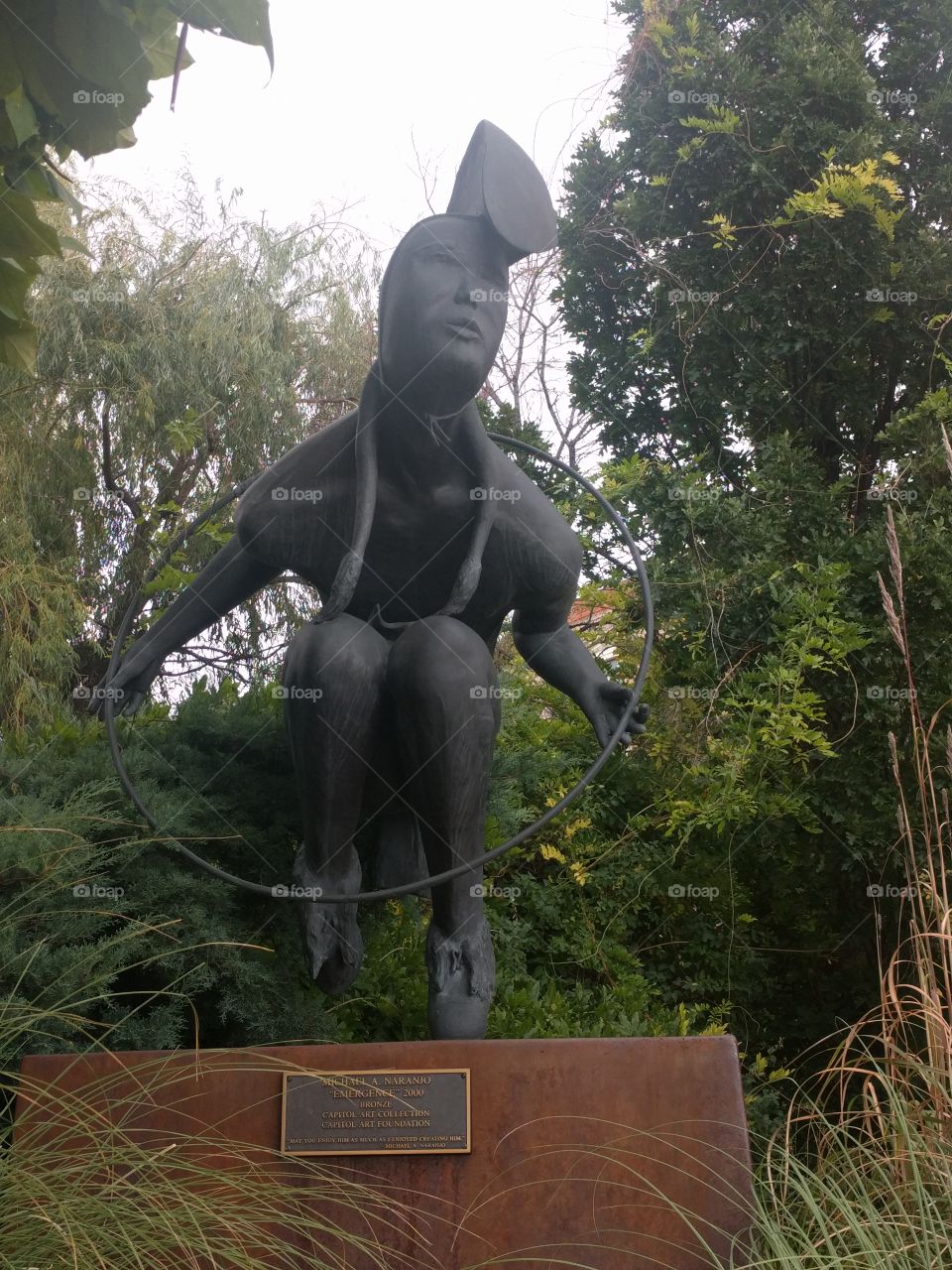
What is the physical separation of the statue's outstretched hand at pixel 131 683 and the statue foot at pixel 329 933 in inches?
24.4

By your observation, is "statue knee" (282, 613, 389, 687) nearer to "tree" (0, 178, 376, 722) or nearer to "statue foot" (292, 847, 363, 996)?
"statue foot" (292, 847, 363, 996)

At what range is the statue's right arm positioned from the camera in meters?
3.24

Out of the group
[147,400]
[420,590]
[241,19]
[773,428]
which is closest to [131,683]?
[420,590]

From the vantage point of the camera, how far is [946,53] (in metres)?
6.84

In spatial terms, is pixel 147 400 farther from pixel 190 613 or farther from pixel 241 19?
pixel 241 19

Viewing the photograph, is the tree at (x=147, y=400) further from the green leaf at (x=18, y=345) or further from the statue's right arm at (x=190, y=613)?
the green leaf at (x=18, y=345)

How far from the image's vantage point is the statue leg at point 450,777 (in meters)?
2.96

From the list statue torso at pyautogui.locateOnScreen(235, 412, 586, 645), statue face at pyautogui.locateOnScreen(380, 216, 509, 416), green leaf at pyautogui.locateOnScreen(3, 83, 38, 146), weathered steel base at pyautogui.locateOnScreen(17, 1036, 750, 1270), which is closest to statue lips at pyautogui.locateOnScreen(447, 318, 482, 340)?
statue face at pyautogui.locateOnScreen(380, 216, 509, 416)

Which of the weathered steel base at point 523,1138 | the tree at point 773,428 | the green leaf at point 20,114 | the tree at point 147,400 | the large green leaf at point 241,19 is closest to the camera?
the large green leaf at point 241,19

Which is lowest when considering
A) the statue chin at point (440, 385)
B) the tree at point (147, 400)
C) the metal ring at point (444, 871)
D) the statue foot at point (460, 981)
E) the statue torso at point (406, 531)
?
the statue foot at point (460, 981)

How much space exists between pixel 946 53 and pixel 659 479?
2.97 meters

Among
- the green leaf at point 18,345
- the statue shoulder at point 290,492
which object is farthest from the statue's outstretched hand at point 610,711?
the green leaf at point 18,345

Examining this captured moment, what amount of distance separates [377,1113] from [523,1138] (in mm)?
299

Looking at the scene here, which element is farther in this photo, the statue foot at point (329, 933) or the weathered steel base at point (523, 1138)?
the statue foot at point (329, 933)
